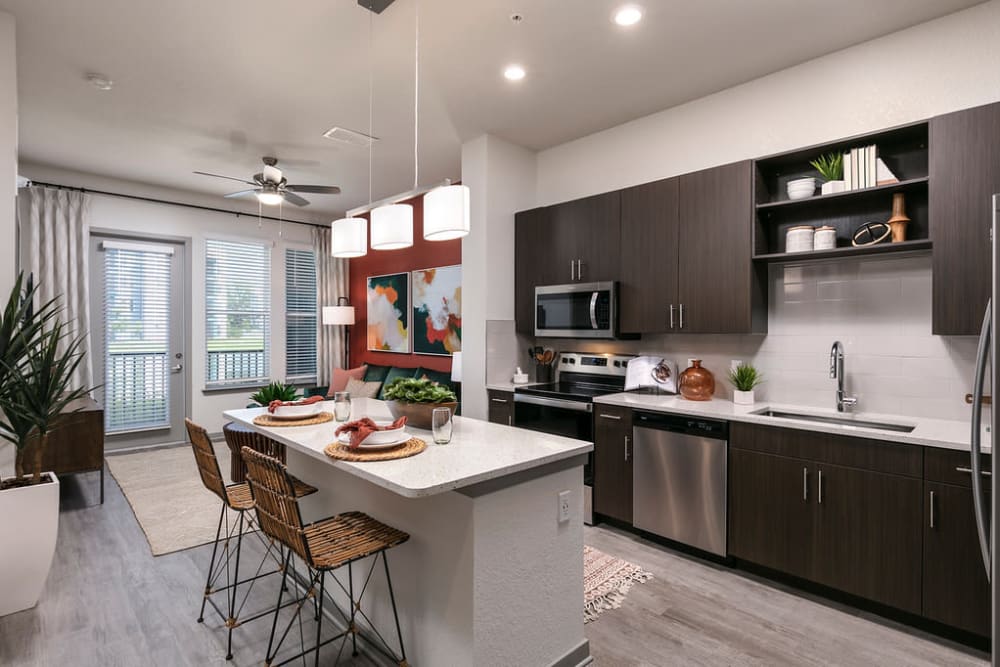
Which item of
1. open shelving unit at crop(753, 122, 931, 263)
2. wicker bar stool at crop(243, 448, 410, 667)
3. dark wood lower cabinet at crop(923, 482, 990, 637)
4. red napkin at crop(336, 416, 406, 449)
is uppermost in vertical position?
open shelving unit at crop(753, 122, 931, 263)

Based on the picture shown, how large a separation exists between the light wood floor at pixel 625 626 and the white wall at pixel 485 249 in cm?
192

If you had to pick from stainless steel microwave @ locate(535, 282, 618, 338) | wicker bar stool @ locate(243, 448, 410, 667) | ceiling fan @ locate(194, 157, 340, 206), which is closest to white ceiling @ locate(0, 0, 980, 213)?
ceiling fan @ locate(194, 157, 340, 206)

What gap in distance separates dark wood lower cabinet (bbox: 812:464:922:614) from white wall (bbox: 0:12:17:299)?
4039mm

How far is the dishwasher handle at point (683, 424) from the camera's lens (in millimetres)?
2869

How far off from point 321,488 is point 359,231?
4.24 ft

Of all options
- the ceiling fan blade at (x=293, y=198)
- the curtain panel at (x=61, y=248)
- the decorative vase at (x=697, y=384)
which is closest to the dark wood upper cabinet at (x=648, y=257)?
the decorative vase at (x=697, y=384)

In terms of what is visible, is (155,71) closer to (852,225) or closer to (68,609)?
(68,609)

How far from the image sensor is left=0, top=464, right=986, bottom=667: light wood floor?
2.11 m

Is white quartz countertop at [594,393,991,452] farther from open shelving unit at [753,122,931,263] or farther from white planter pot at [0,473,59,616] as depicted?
white planter pot at [0,473,59,616]

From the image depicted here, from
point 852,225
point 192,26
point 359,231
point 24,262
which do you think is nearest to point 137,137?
point 24,262

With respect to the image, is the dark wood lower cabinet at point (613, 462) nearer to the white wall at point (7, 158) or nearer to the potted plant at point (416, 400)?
the potted plant at point (416, 400)

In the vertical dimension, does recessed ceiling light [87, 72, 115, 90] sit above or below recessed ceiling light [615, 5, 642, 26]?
above

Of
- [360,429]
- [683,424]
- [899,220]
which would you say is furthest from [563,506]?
[899,220]

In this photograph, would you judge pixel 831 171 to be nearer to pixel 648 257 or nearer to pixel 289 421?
pixel 648 257
